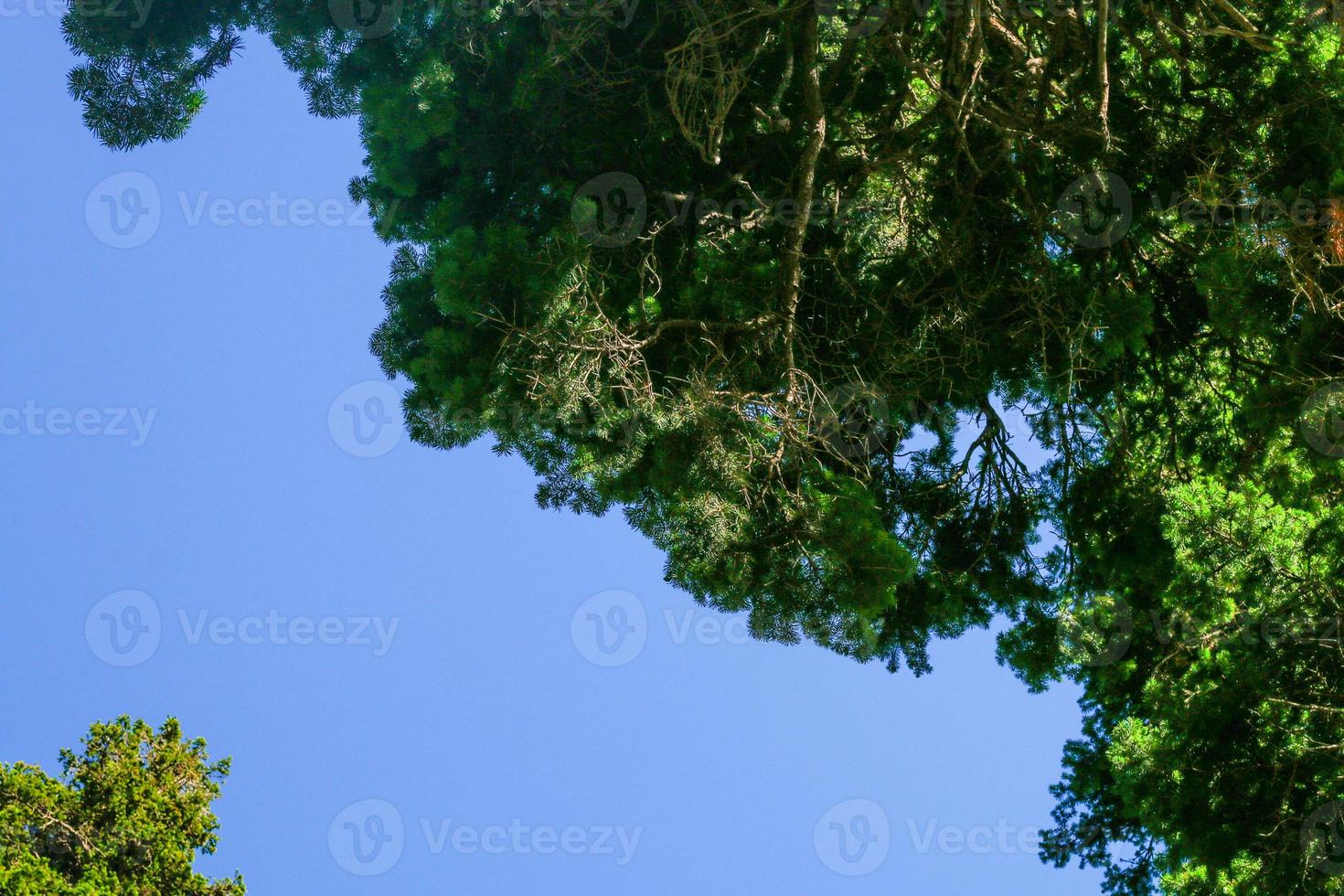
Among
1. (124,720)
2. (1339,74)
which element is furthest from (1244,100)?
(124,720)

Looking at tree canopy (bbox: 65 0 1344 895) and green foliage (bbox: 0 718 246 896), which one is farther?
green foliage (bbox: 0 718 246 896)

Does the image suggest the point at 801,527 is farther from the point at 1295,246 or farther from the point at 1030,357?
the point at 1295,246

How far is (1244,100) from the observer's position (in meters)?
7.39

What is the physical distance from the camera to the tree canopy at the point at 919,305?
6.01 m

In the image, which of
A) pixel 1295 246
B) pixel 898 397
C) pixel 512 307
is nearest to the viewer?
pixel 1295 246

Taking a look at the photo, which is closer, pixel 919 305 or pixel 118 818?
pixel 919 305

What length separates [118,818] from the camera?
795cm

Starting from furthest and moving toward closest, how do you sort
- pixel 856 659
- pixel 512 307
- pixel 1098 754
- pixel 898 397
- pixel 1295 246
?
pixel 1098 754, pixel 898 397, pixel 856 659, pixel 512 307, pixel 1295 246

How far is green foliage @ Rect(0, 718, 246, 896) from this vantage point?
7.71 metres

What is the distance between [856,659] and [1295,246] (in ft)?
10.5

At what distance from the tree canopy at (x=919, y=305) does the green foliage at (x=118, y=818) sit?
126 inches

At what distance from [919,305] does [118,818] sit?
6.37m

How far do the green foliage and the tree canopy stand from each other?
10.5ft

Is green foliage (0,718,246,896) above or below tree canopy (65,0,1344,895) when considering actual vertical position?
below
